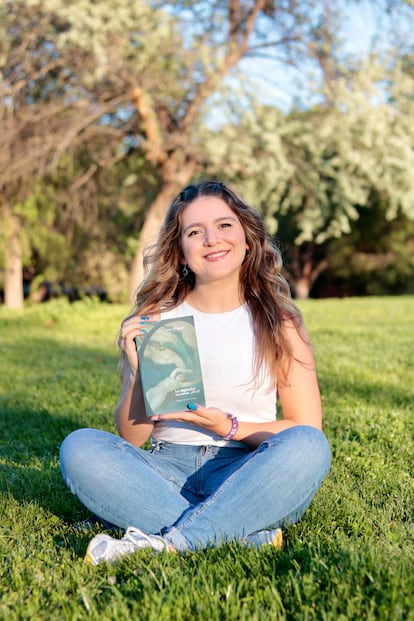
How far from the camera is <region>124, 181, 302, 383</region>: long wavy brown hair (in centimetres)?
332

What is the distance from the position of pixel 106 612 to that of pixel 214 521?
2.08ft

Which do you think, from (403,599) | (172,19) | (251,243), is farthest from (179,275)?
(172,19)

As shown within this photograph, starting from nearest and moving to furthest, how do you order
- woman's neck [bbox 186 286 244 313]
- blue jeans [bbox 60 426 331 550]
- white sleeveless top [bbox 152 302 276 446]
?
blue jeans [bbox 60 426 331 550]
white sleeveless top [bbox 152 302 276 446]
woman's neck [bbox 186 286 244 313]

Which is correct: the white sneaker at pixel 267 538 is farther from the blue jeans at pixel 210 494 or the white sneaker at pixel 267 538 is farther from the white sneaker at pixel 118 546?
the white sneaker at pixel 118 546

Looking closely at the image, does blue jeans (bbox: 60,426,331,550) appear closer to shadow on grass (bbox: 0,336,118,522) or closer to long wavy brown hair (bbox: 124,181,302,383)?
shadow on grass (bbox: 0,336,118,522)

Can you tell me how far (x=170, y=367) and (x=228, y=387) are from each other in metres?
0.34

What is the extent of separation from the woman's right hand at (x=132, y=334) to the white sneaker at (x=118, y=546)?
0.75 m

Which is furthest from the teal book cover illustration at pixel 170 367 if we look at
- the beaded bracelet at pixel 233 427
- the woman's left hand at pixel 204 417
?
the beaded bracelet at pixel 233 427

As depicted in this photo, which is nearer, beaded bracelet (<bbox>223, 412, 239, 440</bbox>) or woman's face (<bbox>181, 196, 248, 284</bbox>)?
beaded bracelet (<bbox>223, 412, 239, 440</bbox>)

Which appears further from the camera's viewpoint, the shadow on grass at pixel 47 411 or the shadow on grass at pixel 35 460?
the shadow on grass at pixel 47 411

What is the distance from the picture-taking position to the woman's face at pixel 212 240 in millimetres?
3248

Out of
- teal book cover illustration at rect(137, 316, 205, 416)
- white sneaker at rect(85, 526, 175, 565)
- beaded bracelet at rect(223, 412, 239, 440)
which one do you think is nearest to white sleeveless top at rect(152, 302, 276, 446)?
beaded bracelet at rect(223, 412, 239, 440)

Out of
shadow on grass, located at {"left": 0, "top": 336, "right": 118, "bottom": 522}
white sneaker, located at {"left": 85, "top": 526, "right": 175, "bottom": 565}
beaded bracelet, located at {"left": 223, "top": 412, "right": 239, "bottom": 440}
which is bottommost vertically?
shadow on grass, located at {"left": 0, "top": 336, "right": 118, "bottom": 522}

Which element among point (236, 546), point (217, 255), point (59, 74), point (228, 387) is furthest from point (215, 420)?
point (59, 74)
